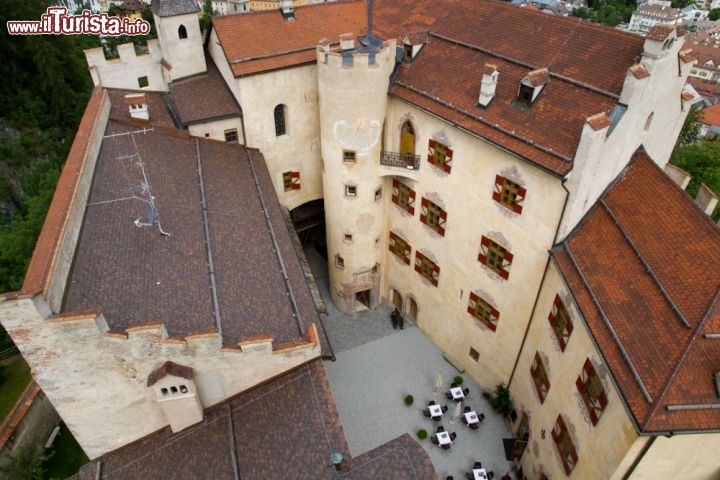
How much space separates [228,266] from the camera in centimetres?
2092

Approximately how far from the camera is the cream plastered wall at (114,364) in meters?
15.1

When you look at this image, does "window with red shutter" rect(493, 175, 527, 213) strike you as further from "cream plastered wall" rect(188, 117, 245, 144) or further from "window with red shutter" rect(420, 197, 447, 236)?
"cream plastered wall" rect(188, 117, 245, 144)

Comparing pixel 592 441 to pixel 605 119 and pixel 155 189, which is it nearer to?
pixel 605 119

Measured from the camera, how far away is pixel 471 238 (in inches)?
1029

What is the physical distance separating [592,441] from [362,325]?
18470 mm

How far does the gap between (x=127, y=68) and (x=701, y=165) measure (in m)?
49.1

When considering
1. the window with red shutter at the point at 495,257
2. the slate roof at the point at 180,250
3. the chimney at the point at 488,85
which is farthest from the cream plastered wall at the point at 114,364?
the chimney at the point at 488,85

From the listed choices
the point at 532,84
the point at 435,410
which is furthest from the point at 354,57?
the point at 435,410

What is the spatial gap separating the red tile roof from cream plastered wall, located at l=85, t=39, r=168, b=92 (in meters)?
6.31

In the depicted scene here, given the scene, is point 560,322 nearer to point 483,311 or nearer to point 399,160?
point 483,311

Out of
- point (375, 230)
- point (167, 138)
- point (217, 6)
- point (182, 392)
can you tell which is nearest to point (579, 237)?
point (375, 230)

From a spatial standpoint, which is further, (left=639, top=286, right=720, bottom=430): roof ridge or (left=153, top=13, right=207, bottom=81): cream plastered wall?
(left=153, top=13, right=207, bottom=81): cream plastered wall

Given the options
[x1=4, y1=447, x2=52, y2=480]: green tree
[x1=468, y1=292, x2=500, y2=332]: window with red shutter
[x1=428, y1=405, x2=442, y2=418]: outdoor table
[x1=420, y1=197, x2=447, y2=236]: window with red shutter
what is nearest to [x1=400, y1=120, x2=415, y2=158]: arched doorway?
[x1=420, y1=197, x2=447, y2=236]: window with red shutter

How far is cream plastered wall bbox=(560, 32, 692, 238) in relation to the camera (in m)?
18.8
